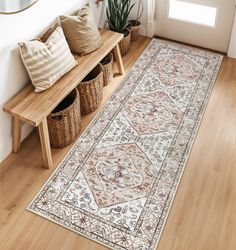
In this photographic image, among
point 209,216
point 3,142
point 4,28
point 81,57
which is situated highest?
point 4,28

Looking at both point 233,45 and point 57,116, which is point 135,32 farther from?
point 57,116

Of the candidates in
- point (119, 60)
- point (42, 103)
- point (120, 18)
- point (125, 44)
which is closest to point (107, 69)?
point (119, 60)

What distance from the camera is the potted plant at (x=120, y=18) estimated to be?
329 cm

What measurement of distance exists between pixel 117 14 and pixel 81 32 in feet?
2.49

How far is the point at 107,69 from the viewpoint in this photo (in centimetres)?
304

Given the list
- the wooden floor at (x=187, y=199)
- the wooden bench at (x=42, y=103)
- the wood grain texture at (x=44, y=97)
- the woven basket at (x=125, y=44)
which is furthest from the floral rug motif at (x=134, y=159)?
the wood grain texture at (x=44, y=97)

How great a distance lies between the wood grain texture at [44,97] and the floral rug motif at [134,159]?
423mm

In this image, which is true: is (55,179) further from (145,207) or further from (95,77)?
(95,77)

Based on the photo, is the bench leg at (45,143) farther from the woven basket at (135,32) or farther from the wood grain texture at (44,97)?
the woven basket at (135,32)

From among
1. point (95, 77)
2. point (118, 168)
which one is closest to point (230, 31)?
point (95, 77)

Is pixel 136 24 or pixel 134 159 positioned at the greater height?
pixel 136 24

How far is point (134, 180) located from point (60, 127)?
0.62 m

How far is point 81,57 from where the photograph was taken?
2748 mm

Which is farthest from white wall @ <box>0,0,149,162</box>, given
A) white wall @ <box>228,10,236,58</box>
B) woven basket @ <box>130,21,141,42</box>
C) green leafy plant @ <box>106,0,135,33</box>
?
Answer: white wall @ <box>228,10,236,58</box>
